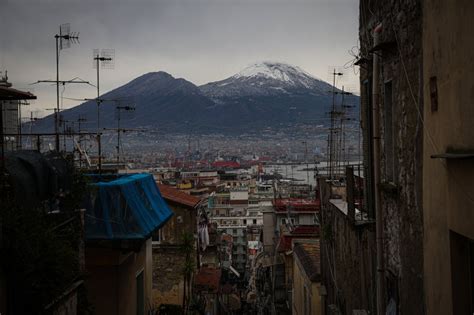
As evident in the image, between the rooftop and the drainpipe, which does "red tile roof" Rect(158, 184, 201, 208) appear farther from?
the drainpipe

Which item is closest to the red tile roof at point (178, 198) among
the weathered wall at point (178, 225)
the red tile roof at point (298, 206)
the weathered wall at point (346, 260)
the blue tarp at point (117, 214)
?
the weathered wall at point (178, 225)

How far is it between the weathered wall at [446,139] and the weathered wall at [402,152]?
0.51 m

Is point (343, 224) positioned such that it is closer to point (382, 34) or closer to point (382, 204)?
point (382, 204)

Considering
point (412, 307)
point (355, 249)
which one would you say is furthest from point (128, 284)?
point (412, 307)

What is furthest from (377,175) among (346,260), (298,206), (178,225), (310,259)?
(298,206)

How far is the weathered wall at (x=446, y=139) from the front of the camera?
5211 mm

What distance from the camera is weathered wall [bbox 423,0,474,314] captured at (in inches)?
205

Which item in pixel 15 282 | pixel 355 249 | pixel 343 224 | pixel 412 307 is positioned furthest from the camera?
pixel 343 224

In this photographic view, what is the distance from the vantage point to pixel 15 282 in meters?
7.11

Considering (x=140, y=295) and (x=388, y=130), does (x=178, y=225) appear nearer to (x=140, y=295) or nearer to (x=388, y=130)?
→ (x=140, y=295)

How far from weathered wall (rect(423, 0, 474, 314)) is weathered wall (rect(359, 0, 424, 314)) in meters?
0.51

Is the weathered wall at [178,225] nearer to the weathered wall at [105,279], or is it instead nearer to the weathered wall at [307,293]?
the weathered wall at [307,293]

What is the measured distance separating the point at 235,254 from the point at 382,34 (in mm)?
89201

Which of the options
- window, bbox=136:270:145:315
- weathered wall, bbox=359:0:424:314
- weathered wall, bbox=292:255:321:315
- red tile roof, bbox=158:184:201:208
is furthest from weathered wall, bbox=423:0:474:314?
red tile roof, bbox=158:184:201:208
